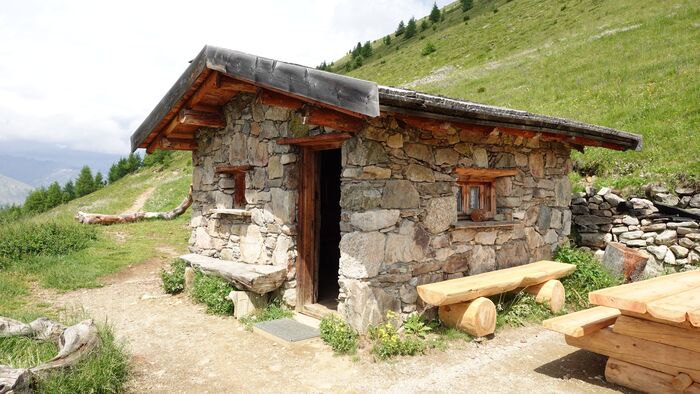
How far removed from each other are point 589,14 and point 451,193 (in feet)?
95.4

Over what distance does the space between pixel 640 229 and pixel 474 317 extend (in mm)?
4783

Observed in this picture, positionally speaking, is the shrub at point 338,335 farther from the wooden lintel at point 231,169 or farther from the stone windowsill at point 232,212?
the wooden lintel at point 231,169

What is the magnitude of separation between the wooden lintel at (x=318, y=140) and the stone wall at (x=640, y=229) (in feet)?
18.3

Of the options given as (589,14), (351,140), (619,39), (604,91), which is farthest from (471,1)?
(351,140)

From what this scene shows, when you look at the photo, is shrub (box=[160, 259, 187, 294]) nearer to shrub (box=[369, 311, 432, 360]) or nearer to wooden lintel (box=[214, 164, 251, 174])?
wooden lintel (box=[214, 164, 251, 174])

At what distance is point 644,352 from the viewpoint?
414 centimetres

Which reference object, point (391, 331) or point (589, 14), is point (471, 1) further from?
point (391, 331)

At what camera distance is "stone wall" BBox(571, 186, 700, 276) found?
7516mm

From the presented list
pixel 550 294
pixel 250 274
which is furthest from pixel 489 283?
pixel 250 274

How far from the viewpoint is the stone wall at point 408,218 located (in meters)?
5.06

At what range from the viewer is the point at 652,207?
800cm

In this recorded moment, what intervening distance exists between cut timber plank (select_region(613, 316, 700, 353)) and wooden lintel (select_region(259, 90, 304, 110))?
4054 millimetres

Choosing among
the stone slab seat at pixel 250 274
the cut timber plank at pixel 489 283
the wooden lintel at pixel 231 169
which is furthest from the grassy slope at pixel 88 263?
the cut timber plank at pixel 489 283

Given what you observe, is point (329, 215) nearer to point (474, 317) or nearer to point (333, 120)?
point (333, 120)
